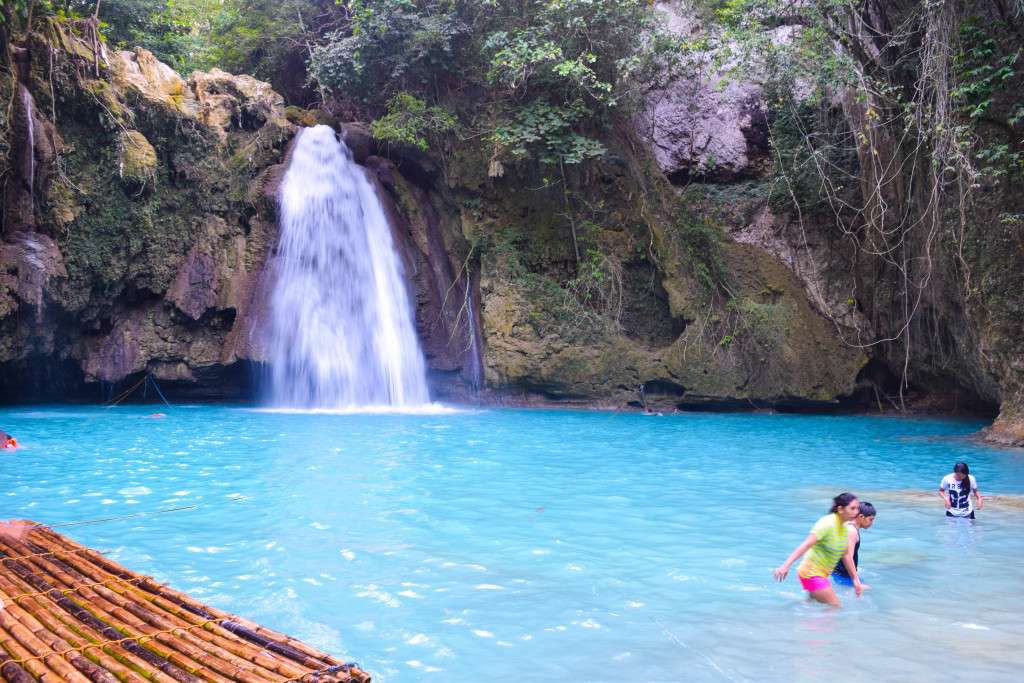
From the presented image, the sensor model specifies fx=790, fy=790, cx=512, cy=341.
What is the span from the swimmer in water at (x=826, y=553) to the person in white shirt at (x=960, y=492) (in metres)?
2.19

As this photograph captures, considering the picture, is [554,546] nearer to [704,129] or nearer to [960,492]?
[960,492]

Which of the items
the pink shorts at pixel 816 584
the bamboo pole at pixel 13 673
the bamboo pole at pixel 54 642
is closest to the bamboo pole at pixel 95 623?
the bamboo pole at pixel 54 642

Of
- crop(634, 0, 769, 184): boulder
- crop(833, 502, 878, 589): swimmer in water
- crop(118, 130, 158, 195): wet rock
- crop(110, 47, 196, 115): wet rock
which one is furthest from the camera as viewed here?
crop(634, 0, 769, 184): boulder

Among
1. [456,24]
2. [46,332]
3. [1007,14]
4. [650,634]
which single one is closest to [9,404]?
[46,332]

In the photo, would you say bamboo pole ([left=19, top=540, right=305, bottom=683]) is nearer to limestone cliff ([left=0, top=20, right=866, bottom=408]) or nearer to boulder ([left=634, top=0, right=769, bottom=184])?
limestone cliff ([left=0, top=20, right=866, bottom=408])

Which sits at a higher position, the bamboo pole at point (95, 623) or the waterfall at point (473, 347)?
the waterfall at point (473, 347)

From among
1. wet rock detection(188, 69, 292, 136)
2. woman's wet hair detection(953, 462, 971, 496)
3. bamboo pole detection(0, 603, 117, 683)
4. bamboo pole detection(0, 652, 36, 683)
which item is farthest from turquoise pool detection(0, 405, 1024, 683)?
wet rock detection(188, 69, 292, 136)

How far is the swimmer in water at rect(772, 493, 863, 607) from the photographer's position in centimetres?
461

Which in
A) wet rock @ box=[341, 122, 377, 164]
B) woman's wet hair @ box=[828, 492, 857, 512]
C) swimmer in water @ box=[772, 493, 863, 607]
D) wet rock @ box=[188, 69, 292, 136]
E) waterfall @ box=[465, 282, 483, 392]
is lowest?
swimmer in water @ box=[772, 493, 863, 607]

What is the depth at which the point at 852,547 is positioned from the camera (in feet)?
15.6

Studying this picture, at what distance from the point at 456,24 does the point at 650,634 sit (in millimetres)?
15454

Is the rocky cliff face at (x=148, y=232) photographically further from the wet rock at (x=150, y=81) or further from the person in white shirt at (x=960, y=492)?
the person in white shirt at (x=960, y=492)

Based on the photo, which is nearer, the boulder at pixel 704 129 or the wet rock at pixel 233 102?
the wet rock at pixel 233 102

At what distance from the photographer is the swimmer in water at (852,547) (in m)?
4.73
